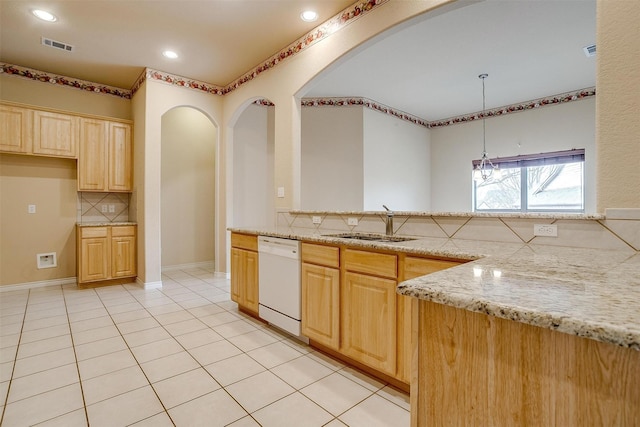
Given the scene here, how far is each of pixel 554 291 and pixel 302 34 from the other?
342 cm

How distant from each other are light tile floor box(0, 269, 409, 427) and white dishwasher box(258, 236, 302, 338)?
0.58 feet

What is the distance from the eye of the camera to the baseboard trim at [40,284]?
3959 mm

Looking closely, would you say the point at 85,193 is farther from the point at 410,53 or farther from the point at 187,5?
the point at 410,53

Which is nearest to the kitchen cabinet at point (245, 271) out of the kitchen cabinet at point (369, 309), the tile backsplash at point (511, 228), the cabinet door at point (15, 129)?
the tile backsplash at point (511, 228)

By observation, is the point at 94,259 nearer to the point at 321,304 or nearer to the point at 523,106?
the point at 321,304

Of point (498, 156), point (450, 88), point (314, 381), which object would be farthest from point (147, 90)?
point (498, 156)

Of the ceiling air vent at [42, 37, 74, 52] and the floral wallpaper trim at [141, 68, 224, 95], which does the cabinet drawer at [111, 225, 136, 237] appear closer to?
the floral wallpaper trim at [141, 68, 224, 95]

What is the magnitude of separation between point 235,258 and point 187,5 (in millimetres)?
2486

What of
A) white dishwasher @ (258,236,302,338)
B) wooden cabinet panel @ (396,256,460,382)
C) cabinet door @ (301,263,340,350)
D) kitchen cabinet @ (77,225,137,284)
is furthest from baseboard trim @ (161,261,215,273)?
wooden cabinet panel @ (396,256,460,382)

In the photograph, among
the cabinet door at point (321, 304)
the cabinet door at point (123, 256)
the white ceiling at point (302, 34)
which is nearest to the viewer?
the cabinet door at point (321, 304)

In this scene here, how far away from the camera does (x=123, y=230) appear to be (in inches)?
169

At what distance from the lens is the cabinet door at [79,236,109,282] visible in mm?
4008

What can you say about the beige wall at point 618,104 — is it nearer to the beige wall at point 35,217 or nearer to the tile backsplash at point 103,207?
the tile backsplash at point 103,207

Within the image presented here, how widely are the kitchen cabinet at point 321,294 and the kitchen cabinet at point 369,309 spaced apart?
7 centimetres
